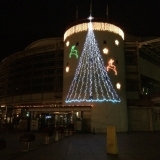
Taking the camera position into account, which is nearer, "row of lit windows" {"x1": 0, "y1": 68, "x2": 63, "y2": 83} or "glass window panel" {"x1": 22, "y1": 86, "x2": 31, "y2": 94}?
"row of lit windows" {"x1": 0, "y1": 68, "x2": 63, "y2": 83}

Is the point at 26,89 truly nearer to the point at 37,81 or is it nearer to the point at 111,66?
the point at 37,81

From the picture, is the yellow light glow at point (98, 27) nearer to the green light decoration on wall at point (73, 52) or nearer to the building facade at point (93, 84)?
the building facade at point (93, 84)

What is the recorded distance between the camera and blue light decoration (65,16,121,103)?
3269 cm

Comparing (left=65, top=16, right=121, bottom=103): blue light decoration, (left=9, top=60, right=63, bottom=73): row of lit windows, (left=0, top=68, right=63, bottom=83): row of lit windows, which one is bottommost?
(left=65, top=16, right=121, bottom=103): blue light decoration

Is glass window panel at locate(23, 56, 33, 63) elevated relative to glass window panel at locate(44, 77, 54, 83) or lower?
elevated

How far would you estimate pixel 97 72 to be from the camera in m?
33.2

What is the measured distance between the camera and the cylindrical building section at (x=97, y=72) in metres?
32.4

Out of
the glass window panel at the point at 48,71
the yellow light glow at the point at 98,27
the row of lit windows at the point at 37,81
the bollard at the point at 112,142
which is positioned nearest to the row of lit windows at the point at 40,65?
the glass window panel at the point at 48,71

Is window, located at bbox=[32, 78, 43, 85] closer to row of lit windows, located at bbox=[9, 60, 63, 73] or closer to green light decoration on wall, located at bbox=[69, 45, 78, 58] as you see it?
row of lit windows, located at bbox=[9, 60, 63, 73]

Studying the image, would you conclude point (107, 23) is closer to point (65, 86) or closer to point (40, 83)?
point (65, 86)

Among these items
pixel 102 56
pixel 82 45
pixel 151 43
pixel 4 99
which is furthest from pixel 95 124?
pixel 4 99

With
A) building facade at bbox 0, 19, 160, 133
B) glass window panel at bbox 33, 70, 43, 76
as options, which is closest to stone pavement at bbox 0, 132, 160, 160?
building facade at bbox 0, 19, 160, 133

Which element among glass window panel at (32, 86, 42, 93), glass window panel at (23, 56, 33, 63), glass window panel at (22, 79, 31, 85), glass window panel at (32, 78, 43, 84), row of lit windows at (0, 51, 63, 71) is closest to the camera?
row of lit windows at (0, 51, 63, 71)

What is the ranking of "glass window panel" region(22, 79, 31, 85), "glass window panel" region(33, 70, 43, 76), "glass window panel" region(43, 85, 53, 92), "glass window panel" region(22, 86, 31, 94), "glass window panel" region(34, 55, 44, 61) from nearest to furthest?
"glass window panel" region(43, 85, 53, 92)
"glass window panel" region(33, 70, 43, 76)
"glass window panel" region(34, 55, 44, 61)
"glass window panel" region(22, 86, 31, 94)
"glass window panel" region(22, 79, 31, 85)
